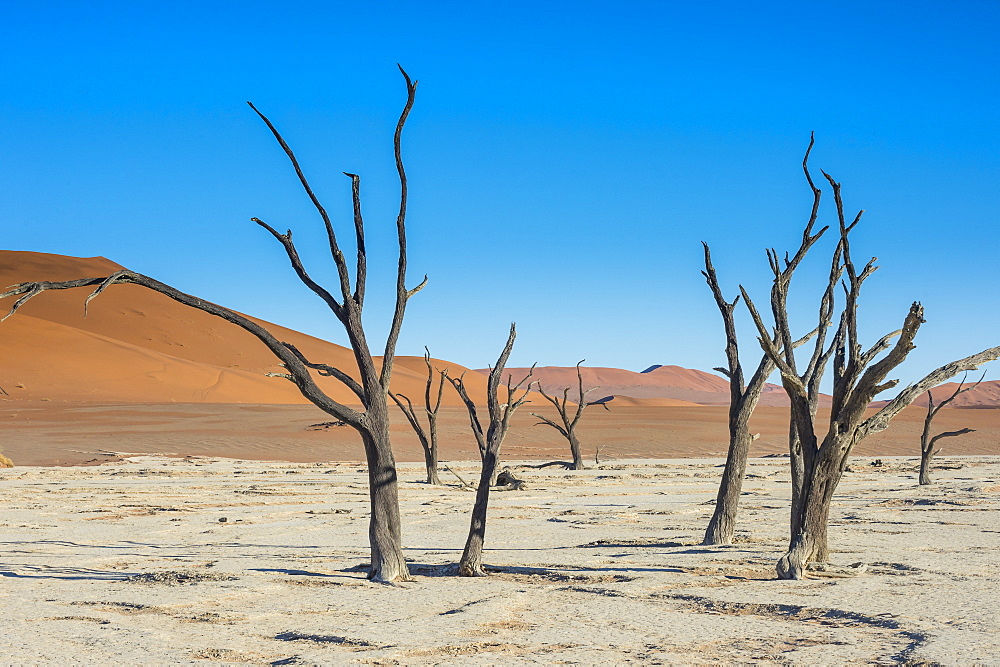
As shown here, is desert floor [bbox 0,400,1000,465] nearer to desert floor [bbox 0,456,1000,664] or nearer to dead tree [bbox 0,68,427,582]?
desert floor [bbox 0,456,1000,664]

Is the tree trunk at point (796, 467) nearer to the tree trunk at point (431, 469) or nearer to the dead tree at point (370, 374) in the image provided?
the dead tree at point (370, 374)

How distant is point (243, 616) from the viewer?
7816mm

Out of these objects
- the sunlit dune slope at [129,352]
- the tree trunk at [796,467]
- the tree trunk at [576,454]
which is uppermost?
the sunlit dune slope at [129,352]

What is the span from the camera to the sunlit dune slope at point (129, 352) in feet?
201

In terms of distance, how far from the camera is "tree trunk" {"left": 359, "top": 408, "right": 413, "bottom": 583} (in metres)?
9.34

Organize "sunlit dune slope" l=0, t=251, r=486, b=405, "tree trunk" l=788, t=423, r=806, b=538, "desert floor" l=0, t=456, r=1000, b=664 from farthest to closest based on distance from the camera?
"sunlit dune slope" l=0, t=251, r=486, b=405 → "tree trunk" l=788, t=423, r=806, b=538 → "desert floor" l=0, t=456, r=1000, b=664

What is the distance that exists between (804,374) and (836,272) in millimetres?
1314

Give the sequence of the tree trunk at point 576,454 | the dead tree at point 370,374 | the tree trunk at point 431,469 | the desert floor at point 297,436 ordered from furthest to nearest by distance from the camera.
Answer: the desert floor at point 297,436 → the tree trunk at point 576,454 → the tree trunk at point 431,469 → the dead tree at point 370,374

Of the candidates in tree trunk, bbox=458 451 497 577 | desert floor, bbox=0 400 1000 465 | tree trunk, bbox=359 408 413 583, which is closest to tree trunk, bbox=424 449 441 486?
desert floor, bbox=0 400 1000 465

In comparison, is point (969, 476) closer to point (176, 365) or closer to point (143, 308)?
point (176, 365)

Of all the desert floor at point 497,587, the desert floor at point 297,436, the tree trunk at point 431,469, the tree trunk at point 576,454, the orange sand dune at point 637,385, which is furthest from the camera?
the orange sand dune at point 637,385

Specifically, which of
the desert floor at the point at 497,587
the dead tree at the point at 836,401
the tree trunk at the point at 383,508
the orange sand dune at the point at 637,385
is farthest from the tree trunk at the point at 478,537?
the orange sand dune at the point at 637,385

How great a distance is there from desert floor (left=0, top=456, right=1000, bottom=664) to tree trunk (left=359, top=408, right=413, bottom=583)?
Result: 32cm

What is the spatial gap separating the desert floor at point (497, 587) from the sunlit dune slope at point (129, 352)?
43811 millimetres
